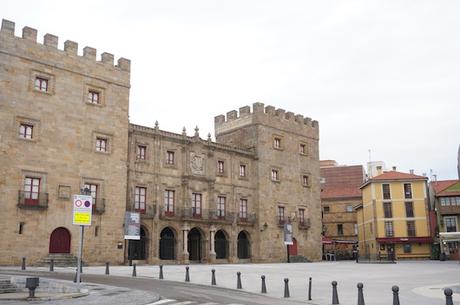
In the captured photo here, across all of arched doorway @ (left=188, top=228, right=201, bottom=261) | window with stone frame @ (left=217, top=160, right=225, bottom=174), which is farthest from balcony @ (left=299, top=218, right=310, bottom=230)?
arched doorway @ (left=188, top=228, right=201, bottom=261)

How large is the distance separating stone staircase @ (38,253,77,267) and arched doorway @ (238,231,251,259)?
1711 centimetres

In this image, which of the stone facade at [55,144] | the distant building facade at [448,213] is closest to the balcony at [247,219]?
the stone facade at [55,144]

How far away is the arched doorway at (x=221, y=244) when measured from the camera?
43.2m

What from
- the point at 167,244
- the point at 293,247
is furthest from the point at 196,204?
the point at 293,247

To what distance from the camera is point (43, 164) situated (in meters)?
32.0

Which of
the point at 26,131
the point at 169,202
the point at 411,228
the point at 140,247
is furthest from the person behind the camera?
the point at 411,228

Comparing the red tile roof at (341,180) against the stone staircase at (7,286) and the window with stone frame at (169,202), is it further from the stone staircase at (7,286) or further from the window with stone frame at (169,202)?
the stone staircase at (7,286)

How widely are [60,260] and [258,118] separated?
23475 millimetres

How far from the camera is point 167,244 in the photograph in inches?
1556

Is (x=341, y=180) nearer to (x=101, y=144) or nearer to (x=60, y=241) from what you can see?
(x=101, y=144)

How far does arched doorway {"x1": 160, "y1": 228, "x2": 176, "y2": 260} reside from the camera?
39.1m

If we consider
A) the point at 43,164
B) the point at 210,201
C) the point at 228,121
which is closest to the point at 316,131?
the point at 228,121

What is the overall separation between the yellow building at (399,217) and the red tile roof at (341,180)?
56.0 ft

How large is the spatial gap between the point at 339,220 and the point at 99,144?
46.6 metres
